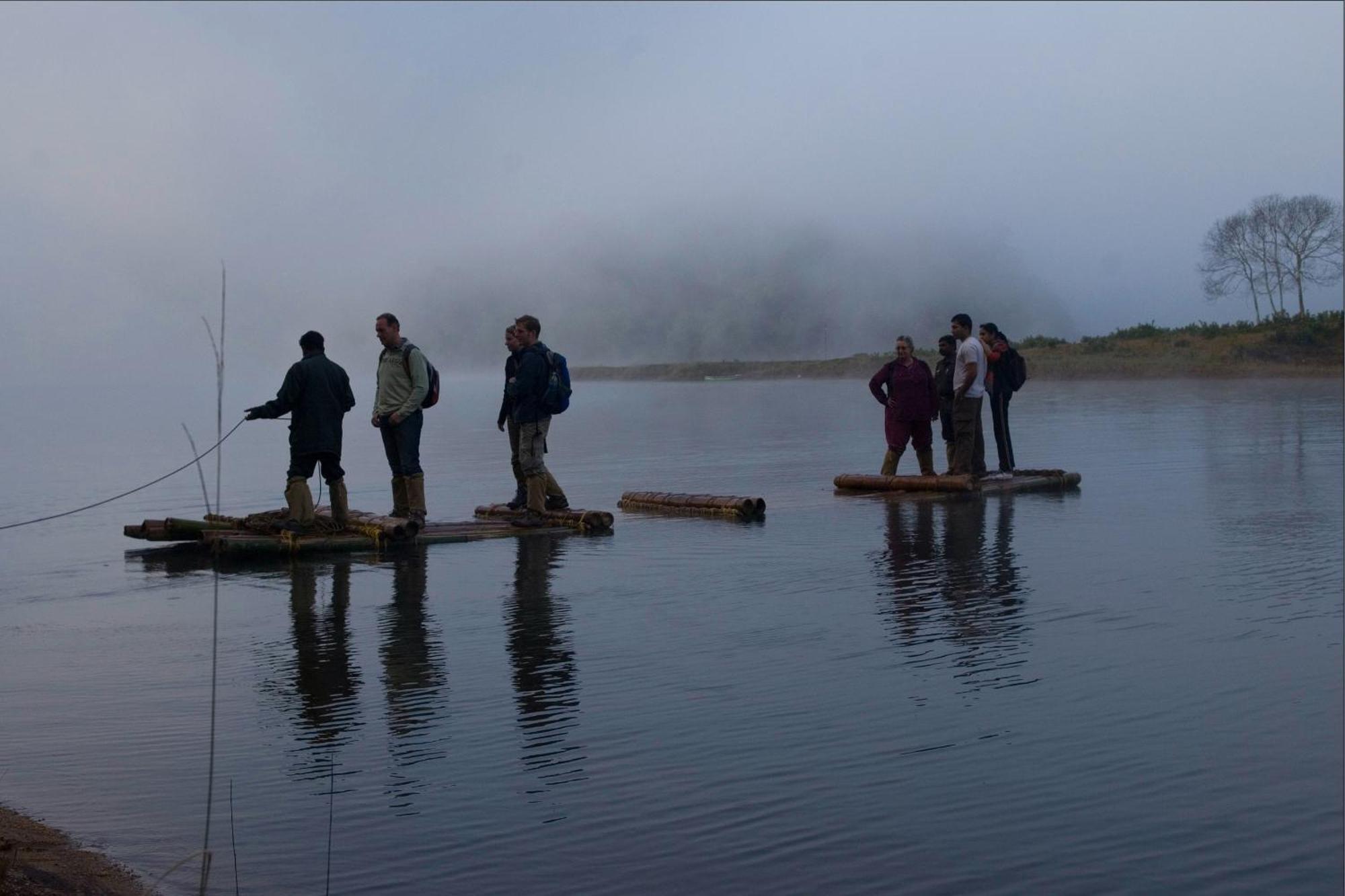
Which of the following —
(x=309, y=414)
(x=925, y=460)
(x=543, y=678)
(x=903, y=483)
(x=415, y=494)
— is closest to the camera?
(x=543, y=678)

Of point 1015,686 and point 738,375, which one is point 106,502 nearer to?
point 1015,686

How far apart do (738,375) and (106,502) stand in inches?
3217

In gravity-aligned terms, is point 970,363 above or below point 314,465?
above

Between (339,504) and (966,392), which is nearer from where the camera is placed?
(339,504)

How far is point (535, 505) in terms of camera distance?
13.9 m

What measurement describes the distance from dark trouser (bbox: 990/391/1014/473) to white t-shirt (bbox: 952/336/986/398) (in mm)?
1325

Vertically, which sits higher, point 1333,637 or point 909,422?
point 909,422

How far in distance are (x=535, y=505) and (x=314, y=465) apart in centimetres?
227

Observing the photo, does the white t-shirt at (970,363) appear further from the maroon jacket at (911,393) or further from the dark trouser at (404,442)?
the dark trouser at (404,442)

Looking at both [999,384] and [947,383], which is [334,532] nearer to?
[947,383]

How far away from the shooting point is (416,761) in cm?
603

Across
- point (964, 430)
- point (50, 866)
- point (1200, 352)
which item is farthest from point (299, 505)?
point (1200, 352)

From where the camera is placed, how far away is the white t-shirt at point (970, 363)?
53.2ft

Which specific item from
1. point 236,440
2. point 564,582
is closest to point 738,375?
point 236,440
